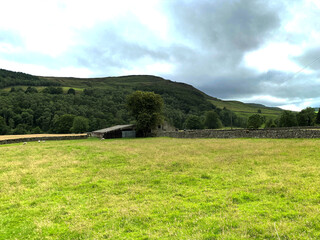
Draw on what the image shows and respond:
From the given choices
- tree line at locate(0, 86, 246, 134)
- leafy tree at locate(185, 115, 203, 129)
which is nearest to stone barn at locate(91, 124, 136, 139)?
tree line at locate(0, 86, 246, 134)

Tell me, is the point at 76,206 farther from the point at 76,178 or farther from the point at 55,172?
the point at 55,172

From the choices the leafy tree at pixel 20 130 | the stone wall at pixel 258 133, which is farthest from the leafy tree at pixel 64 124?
the stone wall at pixel 258 133

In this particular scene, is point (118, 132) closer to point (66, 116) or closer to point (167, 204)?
point (66, 116)

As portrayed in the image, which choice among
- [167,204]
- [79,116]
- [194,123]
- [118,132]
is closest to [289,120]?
[194,123]

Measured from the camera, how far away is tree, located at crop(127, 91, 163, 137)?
63.5 metres

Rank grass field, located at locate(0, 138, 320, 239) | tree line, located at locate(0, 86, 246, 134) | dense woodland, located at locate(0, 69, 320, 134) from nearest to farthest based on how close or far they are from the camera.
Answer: grass field, located at locate(0, 138, 320, 239)
dense woodland, located at locate(0, 69, 320, 134)
tree line, located at locate(0, 86, 246, 134)

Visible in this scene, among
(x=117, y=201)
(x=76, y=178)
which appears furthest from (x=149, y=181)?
(x=76, y=178)

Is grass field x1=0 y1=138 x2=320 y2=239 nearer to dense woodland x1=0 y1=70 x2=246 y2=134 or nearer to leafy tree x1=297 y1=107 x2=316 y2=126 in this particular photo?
leafy tree x1=297 y1=107 x2=316 y2=126

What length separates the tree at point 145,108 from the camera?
208 ft

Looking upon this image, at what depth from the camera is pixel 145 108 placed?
64812 millimetres

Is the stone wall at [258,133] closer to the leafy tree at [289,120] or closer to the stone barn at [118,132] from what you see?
the stone barn at [118,132]

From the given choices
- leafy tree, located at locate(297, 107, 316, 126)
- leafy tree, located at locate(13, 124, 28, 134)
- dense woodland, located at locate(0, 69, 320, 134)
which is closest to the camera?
leafy tree, located at locate(297, 107, 316, 126)

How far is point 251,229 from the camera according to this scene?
18.1 ft

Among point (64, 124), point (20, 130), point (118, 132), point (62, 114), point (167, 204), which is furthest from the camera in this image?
point (62, 114)
